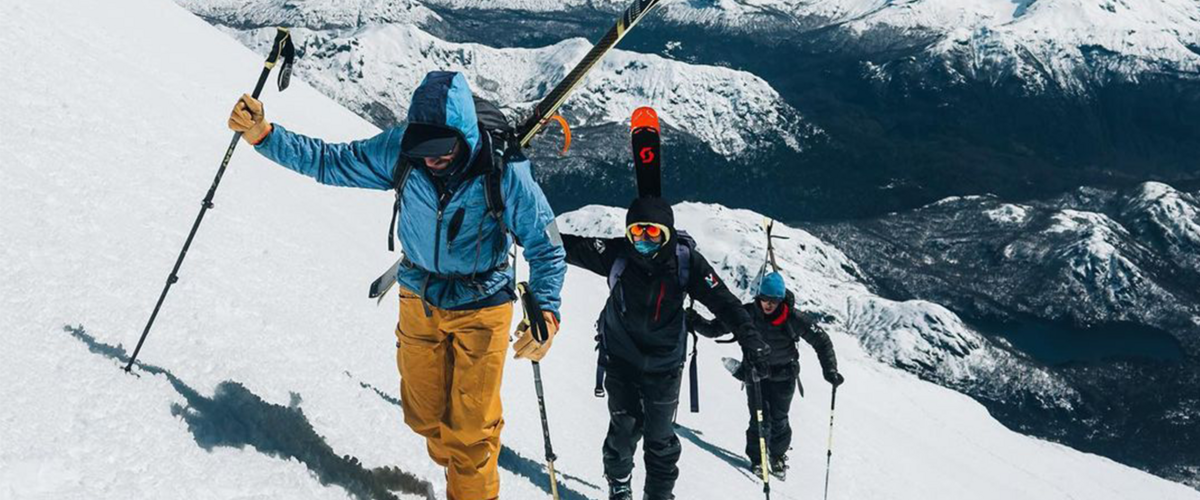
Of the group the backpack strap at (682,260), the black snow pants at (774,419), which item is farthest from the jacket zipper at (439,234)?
the black snow pants at (774,419)

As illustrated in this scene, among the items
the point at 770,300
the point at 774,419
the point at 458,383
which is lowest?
the point at 774,419

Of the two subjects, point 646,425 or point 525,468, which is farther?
point 646,425

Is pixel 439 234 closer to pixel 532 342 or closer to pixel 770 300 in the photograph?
pixel 532 342

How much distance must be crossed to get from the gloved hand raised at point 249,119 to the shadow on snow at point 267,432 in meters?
1.87

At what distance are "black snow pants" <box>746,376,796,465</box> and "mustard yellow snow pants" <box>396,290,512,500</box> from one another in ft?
32.3

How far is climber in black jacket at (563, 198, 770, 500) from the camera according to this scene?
9227 millimetres

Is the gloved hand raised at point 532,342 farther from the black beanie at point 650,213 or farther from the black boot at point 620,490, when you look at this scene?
the black boot at point 620,490

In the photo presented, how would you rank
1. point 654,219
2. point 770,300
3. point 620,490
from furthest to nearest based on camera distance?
point 770,300 < point 620,490 < point 654,219

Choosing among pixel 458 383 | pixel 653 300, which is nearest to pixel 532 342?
pixel 458 383

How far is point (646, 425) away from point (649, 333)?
3.49 feet

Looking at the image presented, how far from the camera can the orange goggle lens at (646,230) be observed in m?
8.78

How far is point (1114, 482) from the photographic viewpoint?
37562mm

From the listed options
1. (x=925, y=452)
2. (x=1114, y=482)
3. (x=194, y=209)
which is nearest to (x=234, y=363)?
(x=194, y=209)

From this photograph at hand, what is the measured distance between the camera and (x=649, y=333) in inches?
369
